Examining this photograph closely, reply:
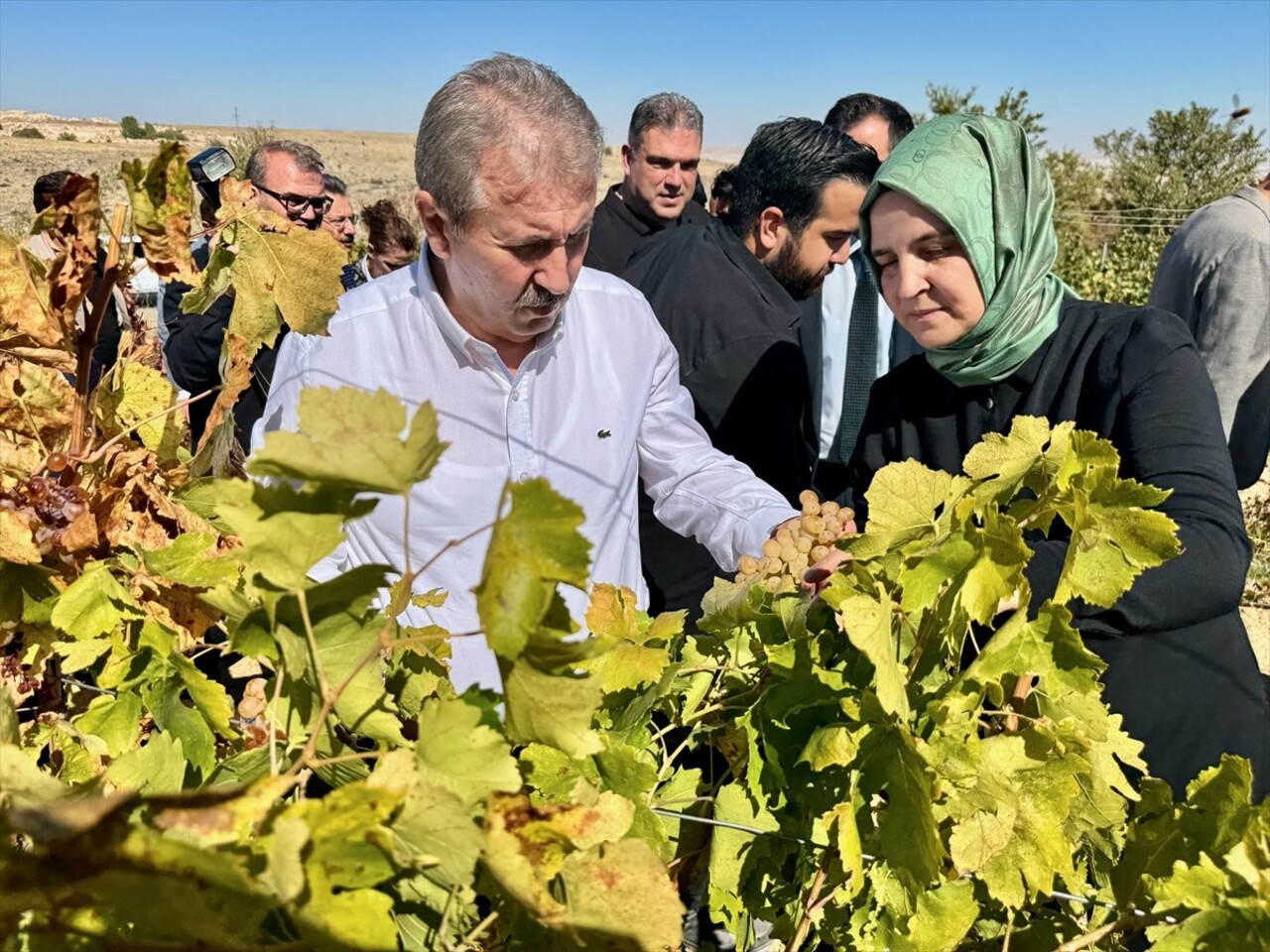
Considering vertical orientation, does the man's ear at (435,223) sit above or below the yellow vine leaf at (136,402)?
above

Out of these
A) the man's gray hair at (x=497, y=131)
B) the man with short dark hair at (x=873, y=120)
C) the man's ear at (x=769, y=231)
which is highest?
the man with short dark hair at (x=873, y=120)

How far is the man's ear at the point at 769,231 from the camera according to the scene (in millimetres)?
3145

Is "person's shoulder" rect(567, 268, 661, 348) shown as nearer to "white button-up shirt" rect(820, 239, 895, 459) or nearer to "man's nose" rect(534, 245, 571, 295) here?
"man's nose" rect(534, 245, 571, 295)

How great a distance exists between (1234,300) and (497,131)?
3447mm

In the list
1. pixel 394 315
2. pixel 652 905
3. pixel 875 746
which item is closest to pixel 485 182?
pixel 394 315

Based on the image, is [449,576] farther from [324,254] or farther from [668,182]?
[668,182]

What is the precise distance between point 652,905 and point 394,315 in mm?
1621

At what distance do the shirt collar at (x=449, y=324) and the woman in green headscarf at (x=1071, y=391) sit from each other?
0.69 m

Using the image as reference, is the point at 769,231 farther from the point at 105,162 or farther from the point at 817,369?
the point at 105,162

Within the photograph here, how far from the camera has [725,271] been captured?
3.00 m

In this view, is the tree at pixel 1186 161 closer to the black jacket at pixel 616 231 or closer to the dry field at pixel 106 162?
the dry field at pixel 106 162

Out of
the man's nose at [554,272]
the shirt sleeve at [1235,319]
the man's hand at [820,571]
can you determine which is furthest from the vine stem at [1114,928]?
the shirt sleeve at [1235,319]

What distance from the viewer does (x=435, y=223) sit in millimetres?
1913

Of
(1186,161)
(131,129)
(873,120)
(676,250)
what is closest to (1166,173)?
(1186,161)
